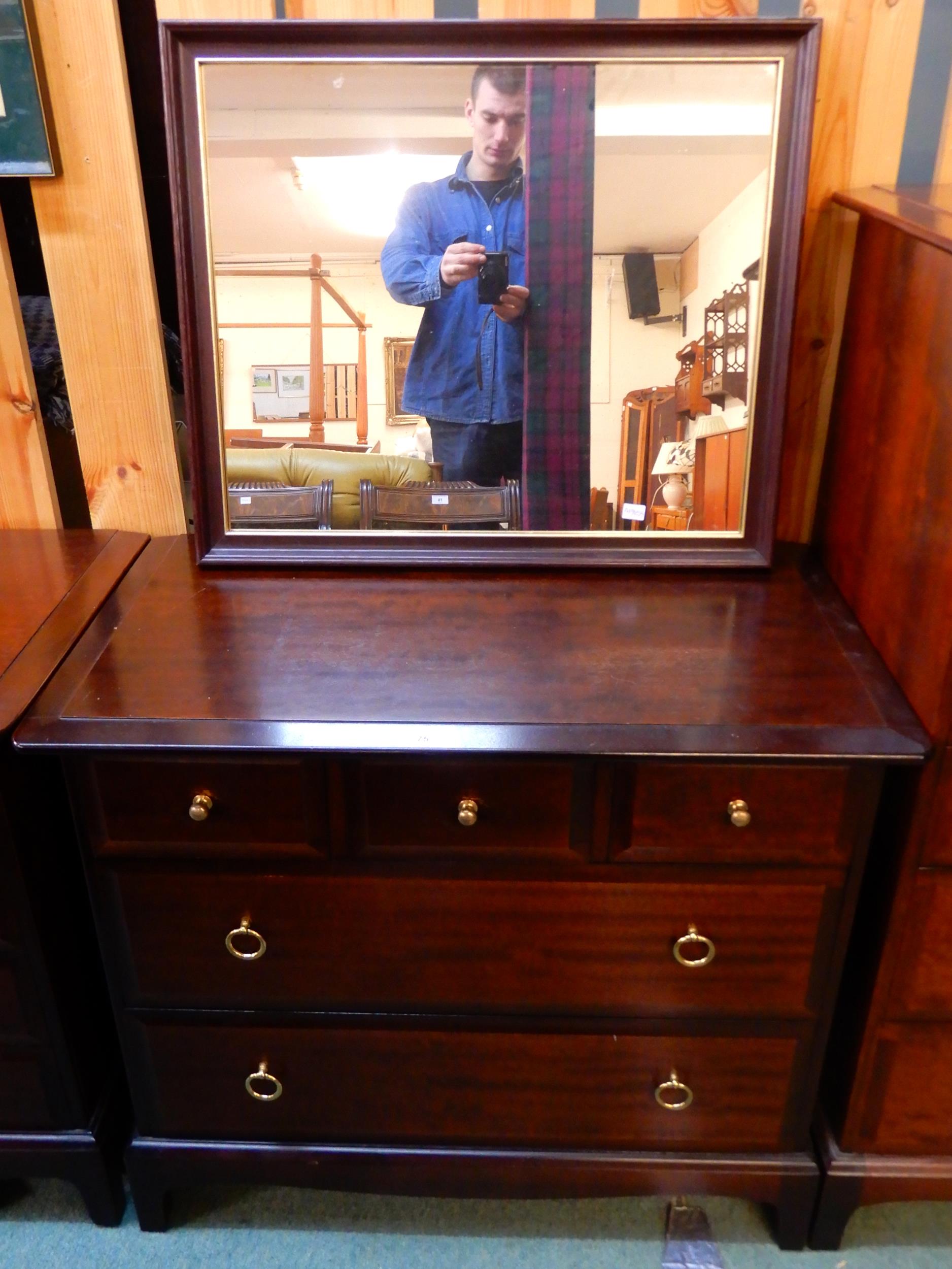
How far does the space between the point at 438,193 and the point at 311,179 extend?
168 millimetres

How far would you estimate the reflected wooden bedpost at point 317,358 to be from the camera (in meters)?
1.20

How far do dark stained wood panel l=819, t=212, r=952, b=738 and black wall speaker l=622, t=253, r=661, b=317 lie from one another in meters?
0.27

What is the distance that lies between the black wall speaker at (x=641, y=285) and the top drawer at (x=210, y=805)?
2.43ft

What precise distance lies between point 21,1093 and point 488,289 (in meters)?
1.26

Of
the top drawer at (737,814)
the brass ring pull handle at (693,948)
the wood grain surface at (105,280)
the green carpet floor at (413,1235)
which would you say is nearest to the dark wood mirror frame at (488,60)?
the wood grain surface at (105,280)

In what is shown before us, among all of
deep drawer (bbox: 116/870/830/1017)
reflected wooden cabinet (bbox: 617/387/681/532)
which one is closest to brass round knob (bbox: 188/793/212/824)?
deep drawer (bbox: 116/870/830/1017)

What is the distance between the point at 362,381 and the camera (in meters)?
1.24

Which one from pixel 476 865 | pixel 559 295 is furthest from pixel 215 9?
pixel 476 865

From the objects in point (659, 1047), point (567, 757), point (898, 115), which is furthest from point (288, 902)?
point (898, 115)

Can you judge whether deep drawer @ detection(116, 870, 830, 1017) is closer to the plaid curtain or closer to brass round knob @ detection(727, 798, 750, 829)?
brass round knob @ detection(727, 798, 750, 829)

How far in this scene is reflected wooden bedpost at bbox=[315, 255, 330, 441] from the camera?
3.94 ft

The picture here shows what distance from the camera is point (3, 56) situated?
1161 mm

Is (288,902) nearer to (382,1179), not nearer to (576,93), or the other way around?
(382,1179)

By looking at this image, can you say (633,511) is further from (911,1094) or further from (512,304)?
(911,1094)
